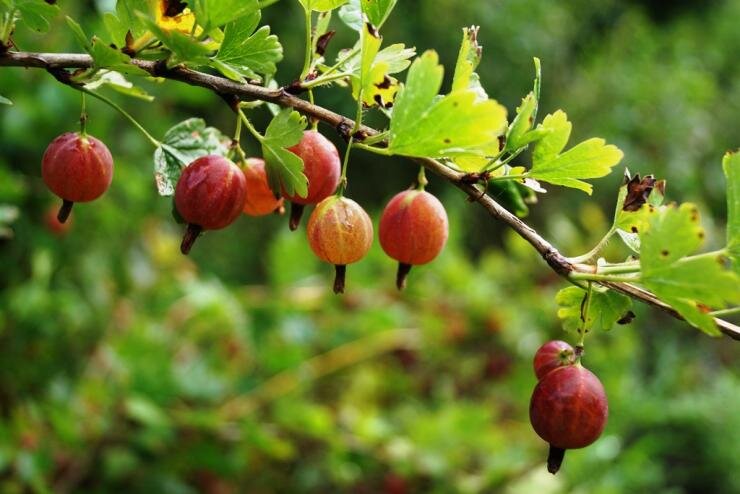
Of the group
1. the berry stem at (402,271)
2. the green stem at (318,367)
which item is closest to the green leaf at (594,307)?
the berry stem at (402,271)

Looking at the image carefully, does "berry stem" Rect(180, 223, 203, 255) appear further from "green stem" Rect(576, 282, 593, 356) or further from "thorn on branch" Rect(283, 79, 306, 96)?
"green stem" Rect(576, 282, 593, 356)

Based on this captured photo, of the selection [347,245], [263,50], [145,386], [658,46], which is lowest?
[145,386]

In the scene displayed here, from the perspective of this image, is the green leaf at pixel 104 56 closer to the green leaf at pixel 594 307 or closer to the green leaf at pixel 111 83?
the green leaf at pixel 111 83

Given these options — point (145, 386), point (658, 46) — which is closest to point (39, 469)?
point (145, 386)

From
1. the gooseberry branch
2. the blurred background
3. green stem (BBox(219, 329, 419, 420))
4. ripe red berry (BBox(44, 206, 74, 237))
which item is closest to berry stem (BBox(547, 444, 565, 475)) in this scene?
the gooseberry branch

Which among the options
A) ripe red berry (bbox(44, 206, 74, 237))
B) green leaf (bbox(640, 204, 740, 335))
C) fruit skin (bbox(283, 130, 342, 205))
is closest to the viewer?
green leaf (bbox(640, 204, 740, 335))

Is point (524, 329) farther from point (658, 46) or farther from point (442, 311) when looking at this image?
point (658, 46)
